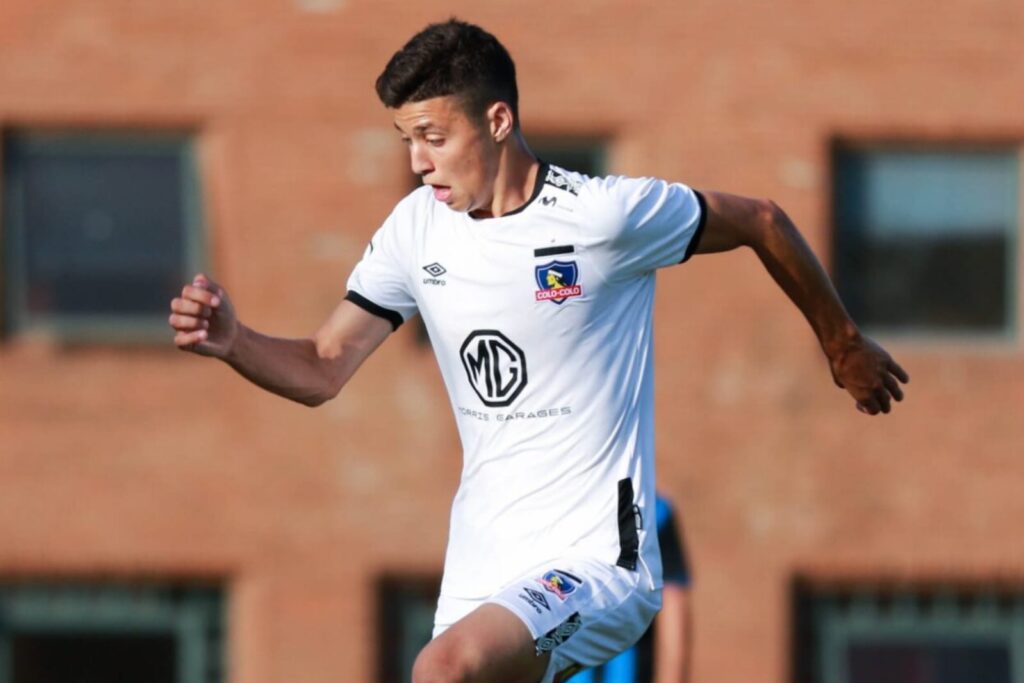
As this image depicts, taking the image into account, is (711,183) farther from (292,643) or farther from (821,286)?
(821,286)

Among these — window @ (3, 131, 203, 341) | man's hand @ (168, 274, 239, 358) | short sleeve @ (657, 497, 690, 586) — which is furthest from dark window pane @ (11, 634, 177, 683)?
man's hand @ (168, 274, 239, 358)

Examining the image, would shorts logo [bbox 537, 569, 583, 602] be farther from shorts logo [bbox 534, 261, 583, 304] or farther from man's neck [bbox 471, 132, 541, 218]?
man's neck [bbox 471, 132, 541, 218]

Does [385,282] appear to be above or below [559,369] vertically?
above

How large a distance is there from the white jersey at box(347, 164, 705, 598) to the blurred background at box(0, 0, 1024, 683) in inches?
341

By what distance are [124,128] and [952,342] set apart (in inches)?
223

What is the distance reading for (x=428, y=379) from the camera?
14734mm

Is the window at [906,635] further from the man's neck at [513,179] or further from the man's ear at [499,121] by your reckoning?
the man's ear at [499,121]

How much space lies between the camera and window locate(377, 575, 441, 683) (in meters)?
15.0

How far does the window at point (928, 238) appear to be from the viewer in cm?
1512

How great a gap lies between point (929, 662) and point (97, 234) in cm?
632

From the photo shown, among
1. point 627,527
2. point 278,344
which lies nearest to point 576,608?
point 627,527

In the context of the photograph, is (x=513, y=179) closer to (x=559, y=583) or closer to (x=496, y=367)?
(x=496, y=367)

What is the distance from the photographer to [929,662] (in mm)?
15422

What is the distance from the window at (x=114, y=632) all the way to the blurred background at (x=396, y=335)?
0.10ft
